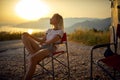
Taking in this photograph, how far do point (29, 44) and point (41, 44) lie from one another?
332mm

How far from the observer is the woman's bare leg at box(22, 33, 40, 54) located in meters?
4.02

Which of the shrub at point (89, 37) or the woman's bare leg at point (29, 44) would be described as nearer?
the woman's bare leg at point (29, 44)

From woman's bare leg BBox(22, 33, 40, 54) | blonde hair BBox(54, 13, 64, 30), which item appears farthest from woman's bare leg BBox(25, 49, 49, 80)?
blonde hair BBox(54, 13, 64, 30)

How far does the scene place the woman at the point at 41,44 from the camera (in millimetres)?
3713

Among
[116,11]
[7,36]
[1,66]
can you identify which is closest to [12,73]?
[1,66]

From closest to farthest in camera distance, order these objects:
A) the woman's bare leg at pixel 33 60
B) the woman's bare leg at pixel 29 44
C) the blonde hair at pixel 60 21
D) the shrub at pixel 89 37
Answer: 1. the woman's bare leg at pixel 33 60
2. the woman's bare leg at pixel 29 44
3. the blonde hair at pixel 60 21
4. the shrub at pixel 89 37

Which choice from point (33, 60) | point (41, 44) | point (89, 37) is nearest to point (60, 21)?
point (41, 44)

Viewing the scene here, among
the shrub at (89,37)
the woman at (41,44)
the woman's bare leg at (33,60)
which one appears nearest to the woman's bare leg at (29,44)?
the woman at (41,44)

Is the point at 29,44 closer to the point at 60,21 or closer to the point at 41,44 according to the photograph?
the point at 41,44

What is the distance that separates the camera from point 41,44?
4.32 meters

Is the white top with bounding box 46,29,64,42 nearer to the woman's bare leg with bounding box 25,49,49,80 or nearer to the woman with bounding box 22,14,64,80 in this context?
the woman with bounding box 22,14,64,80

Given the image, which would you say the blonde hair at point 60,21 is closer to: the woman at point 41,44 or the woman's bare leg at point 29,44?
the woman at point 41,44

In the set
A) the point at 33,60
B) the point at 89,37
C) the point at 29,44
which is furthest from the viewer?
the point at 89,37

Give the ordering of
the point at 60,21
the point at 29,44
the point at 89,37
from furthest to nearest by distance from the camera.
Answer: the point at 89,37
the point at 60,21
the point at 29,44
